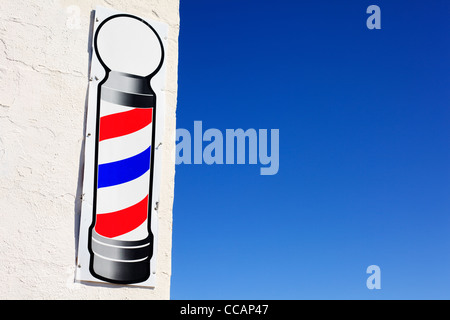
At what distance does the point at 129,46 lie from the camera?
325 centimetres

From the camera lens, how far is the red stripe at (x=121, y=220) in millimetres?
2984

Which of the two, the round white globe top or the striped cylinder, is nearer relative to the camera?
the striped cylinder

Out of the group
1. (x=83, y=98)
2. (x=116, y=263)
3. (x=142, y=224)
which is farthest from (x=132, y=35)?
Result: (x=116, y=263)

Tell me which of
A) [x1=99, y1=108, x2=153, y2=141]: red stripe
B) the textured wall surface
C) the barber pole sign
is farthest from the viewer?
[x1=99, y1=108, x2=153, y2=141]: red stripe

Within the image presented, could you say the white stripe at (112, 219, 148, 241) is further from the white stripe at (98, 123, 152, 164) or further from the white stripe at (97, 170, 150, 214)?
the white stripe at (98, 123, 152, 164)

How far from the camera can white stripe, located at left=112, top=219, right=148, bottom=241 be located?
3.04m

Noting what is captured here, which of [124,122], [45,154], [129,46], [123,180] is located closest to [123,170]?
[123,180]

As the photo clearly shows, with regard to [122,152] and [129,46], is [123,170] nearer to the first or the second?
[122,152]

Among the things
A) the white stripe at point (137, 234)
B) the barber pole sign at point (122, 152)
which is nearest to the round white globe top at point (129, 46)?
the barber pole sign at point (122, 152)

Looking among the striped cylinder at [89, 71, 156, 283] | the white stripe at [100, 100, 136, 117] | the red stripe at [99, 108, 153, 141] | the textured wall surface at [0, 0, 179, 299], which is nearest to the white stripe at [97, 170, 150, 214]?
the striped cylinder at [89, 71, 156, 283]
